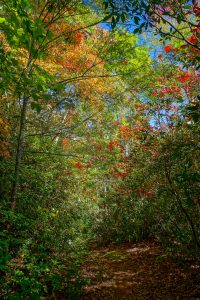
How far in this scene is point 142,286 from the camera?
22.1 ft

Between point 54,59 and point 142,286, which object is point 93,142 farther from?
point 142,286

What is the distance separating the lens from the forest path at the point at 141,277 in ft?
19.9

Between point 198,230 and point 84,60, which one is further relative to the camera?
point 84,60

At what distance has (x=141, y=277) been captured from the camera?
24.4 feet

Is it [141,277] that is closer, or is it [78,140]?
[141,277]

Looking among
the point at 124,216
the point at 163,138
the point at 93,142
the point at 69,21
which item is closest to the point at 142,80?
the point at 163,138

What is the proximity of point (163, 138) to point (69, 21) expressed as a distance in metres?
4.46

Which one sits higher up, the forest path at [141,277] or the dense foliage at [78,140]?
the dense foliage at [78,140]

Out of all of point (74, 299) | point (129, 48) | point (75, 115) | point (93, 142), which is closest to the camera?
point (74, 299)

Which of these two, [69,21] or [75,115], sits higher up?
[69,21]

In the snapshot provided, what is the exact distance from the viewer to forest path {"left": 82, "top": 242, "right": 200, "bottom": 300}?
6055mm

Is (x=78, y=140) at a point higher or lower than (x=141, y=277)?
higher

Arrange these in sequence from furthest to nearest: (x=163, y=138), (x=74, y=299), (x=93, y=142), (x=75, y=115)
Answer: (x=75, y=115) < (x=93, y=142) < (x=163, y=138) < (x=74, y=299)

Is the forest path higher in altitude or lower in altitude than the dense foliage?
lower
